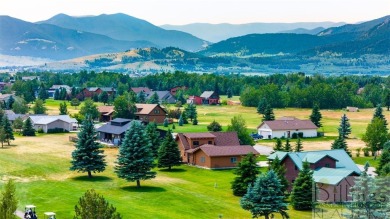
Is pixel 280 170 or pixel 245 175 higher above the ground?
pixel 280 170

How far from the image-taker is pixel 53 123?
9262cm

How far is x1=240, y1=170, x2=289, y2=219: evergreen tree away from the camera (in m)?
39.3

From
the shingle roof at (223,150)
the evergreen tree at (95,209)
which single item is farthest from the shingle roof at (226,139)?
the evergreen tree at (95,209)

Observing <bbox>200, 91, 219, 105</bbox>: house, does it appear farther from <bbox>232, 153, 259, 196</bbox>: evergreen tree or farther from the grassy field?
<bbox>232, 153, 259, 196</bbox>: evergreen tree

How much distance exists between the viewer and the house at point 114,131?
79.9m

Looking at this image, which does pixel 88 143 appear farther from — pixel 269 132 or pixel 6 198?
pixel 269 132

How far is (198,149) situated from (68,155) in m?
14.4

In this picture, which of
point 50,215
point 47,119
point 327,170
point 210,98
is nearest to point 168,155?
point 327,170

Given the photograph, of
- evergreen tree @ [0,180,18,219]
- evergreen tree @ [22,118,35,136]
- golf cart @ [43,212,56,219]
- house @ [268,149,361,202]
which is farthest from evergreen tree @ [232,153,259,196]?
evergreen tree @ [22,118,35,136]

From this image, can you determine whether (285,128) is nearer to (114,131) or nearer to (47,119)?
(114,131)

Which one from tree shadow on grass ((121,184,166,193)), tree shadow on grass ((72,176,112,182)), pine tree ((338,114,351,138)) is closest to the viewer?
tree shadow on grass ((121,184,166,193))

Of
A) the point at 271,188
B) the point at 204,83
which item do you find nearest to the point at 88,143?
the point at 271,188

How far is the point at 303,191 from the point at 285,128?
48.0m

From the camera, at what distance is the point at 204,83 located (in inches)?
7362
